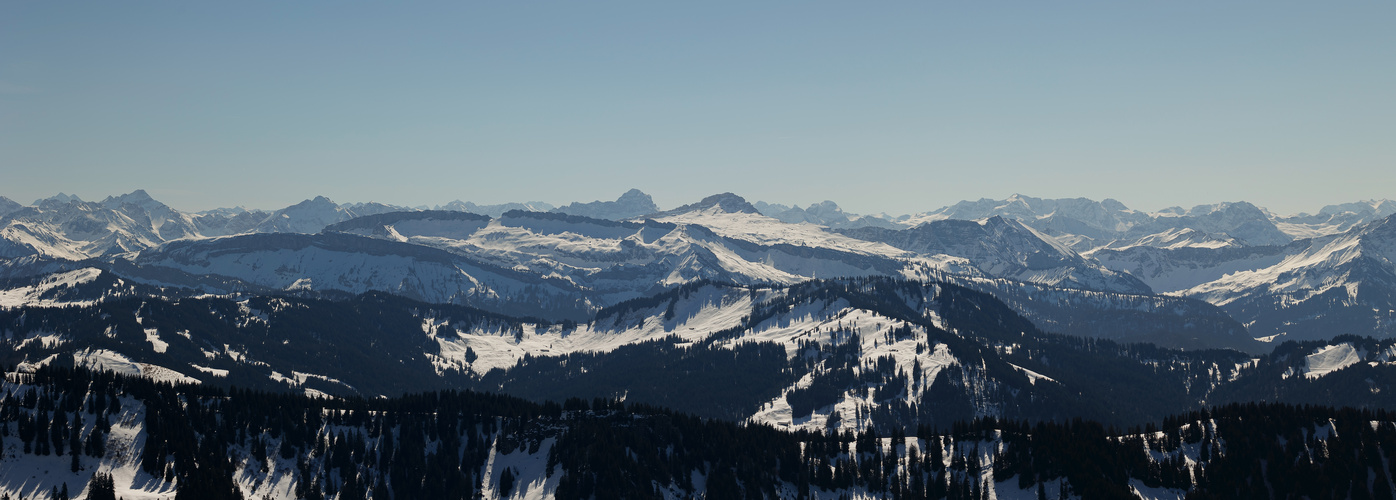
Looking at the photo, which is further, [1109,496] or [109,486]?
[1109,496]

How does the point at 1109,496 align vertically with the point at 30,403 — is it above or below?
below

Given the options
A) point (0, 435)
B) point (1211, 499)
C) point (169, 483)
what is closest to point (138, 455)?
point (169, 483)

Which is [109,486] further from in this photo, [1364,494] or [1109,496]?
[1364,494]

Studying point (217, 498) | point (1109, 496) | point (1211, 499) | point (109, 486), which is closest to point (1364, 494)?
point (1211, 499)

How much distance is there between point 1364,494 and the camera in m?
194

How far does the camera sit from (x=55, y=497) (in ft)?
599

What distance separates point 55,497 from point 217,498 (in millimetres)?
25828

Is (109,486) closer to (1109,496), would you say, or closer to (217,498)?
(217,498)

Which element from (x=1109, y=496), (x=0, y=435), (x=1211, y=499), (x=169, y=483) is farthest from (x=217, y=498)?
(x=1211, y=499)

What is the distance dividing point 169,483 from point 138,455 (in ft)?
33.5

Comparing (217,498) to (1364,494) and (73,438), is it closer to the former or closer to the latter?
(73,438)

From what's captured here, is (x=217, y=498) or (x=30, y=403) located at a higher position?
(x=30, y=403)

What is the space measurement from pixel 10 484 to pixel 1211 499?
215 meters

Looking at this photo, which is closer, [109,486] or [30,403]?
[109,486]
